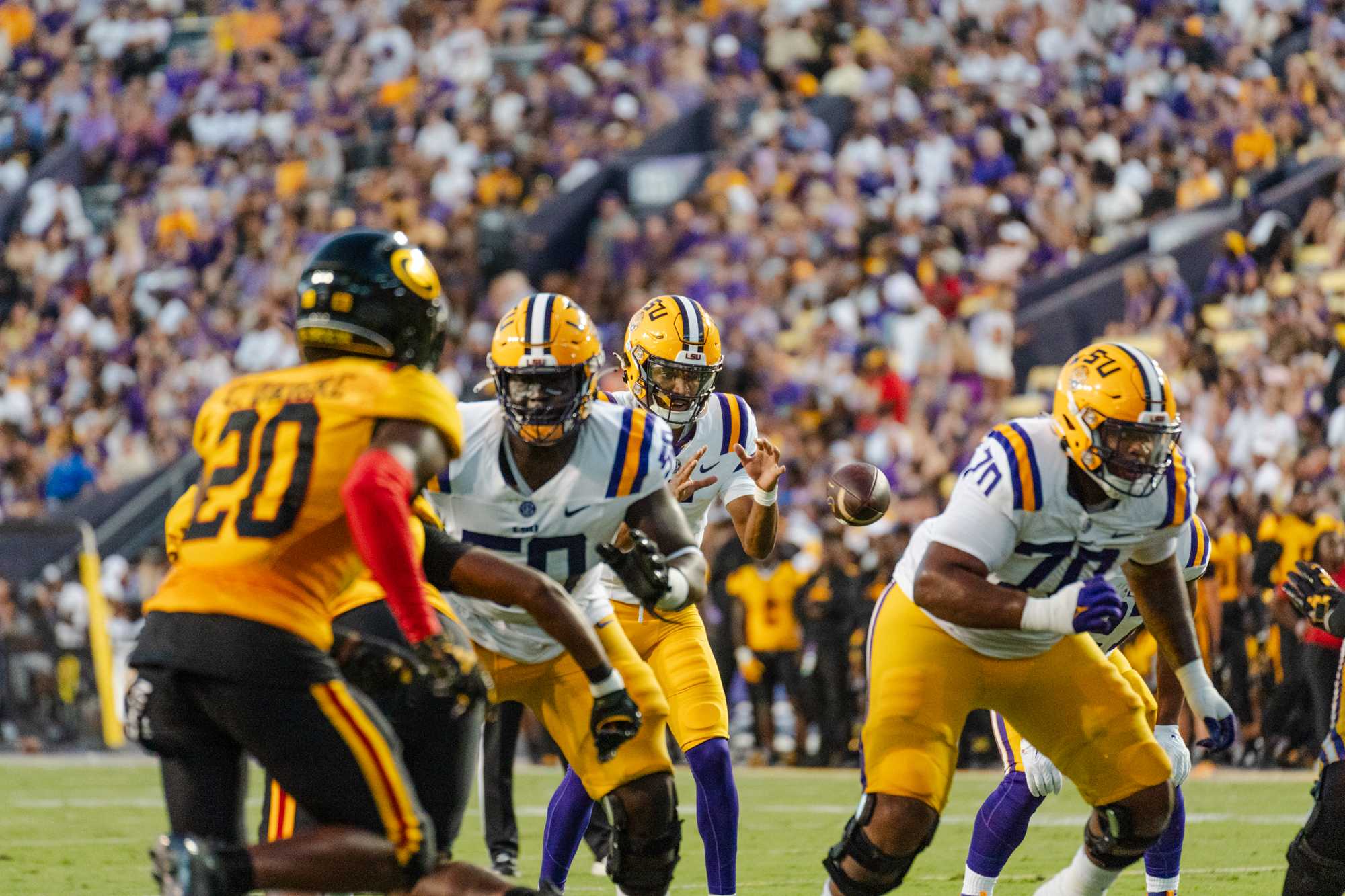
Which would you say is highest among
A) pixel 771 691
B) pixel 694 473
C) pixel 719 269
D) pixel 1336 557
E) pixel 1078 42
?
pixel 1078 42

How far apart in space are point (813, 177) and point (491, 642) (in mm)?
12787

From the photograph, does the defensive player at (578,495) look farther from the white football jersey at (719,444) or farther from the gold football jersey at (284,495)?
the white football jersey at (719,444)

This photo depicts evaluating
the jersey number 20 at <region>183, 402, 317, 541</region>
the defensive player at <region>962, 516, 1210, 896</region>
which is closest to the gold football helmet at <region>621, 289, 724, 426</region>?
the defensive player at <region>962, 516, 1210, 896</region>

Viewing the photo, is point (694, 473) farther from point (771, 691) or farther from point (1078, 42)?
point (1078, 42)

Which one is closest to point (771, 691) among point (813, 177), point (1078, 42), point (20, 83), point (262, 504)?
point (813, 177)

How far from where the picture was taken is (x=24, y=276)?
21344 millimetres

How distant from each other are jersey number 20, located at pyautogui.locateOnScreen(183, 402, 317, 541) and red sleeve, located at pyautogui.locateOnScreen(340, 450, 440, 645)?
0.11 meters

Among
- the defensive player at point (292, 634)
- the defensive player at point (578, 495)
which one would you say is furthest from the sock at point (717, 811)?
the defensive player at point (292, 634)

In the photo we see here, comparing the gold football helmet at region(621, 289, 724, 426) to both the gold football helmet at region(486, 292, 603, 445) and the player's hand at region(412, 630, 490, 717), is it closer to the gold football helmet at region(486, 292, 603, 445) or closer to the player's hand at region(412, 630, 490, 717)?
the gold football helmet at region(486, 292, 603, 445)

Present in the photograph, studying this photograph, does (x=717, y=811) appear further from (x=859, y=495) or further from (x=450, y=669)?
(x=450, y=669)

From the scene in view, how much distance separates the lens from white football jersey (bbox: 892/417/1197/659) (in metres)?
5.35

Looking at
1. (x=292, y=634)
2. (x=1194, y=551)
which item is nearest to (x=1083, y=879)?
(x=1194, y=551)

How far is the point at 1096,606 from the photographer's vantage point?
16.4ft

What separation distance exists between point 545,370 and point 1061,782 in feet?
7.37
